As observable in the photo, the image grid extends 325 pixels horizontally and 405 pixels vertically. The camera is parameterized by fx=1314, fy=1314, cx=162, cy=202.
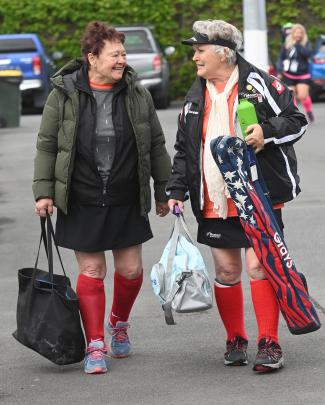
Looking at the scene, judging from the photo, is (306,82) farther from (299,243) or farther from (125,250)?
(125,250)

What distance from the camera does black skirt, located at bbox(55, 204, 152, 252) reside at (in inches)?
261

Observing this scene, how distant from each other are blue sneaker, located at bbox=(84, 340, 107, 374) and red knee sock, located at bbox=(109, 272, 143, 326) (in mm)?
350

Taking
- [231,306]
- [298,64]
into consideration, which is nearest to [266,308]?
[231,306]

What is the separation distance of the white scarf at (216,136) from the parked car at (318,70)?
2287 centimetres

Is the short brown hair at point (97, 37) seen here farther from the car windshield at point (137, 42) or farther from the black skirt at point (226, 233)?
the car windshield at point (137, 42)

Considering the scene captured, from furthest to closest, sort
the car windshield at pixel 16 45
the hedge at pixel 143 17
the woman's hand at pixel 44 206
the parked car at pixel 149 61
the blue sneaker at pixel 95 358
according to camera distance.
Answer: the hedge at pixel 143 17 → the car windshield at pixel 16 45 → the parked car at pixel 149 61 → the woman's hand at pixel 44 206 → the blue sneaker at pixel 95 358

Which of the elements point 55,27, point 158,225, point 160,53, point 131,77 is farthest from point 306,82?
point 131,77

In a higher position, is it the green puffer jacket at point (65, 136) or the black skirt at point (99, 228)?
the green puffer jacket at point (65, 136)

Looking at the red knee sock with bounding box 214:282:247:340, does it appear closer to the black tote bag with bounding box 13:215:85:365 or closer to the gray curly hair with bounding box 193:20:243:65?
the black tote bag with bounding box 13:215:85:365

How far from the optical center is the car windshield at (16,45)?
2856 cm

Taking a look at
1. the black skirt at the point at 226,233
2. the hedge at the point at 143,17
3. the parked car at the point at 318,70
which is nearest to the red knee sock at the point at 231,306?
the black skirt at the point at 226,233

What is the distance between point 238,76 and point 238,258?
91 centimetres

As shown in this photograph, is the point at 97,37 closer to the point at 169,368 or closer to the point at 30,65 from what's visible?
the point at 169,368

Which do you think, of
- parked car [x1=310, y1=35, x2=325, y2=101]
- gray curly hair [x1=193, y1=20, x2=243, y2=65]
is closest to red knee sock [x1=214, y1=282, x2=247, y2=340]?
gray curly hair [x1=193, y1=20, x2=243, y2=65]
